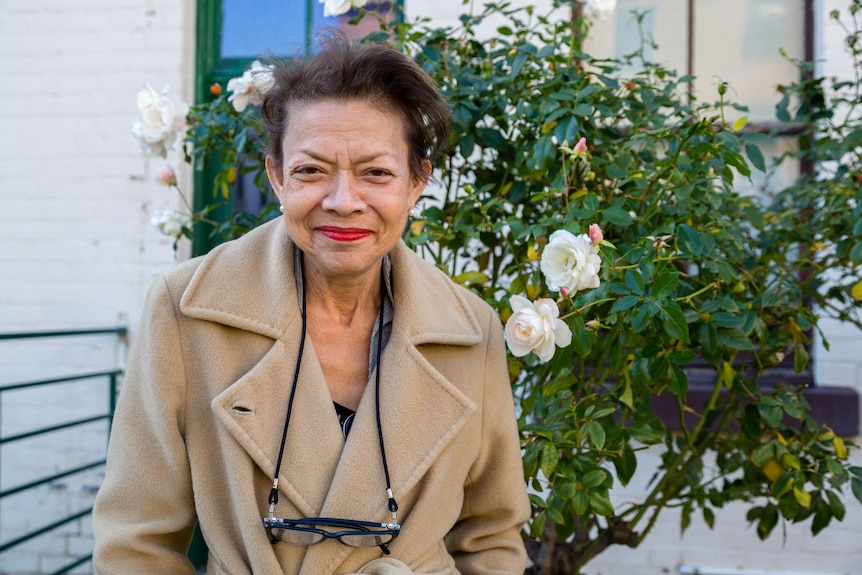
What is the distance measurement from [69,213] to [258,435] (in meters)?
2.68

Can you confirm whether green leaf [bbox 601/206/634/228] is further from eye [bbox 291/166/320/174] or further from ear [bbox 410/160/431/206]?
eye [bbox 291/166/320/174]

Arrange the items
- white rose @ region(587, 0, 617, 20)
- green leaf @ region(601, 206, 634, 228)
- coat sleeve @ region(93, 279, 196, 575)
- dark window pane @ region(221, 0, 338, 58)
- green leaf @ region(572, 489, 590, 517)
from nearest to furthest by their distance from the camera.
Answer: coat sleeve @ region(93, 279, 196, 575) < green leaf @ region(572, 489, 590, 517) < green leaf @ region(601, 206, 634, 228) < white rose @ region(587, 0, 617, 20) < dark window pane @ region(221, 0, 338, 58)

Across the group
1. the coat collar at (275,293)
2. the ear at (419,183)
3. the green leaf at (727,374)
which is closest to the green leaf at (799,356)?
the green leaf at (727,374)

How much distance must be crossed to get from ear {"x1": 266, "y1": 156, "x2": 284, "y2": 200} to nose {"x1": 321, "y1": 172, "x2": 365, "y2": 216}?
0.46 feet

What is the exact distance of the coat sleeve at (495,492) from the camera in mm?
1943

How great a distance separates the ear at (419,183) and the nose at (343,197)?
188 millimetres

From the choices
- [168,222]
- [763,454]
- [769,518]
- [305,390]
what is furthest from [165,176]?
[769,518]

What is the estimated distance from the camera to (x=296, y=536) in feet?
5.52

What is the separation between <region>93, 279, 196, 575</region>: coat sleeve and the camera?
1650mm

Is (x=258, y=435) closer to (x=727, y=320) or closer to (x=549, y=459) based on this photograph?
(x=549, y=459)

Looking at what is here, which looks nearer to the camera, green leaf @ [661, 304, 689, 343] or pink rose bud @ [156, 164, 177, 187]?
green leaf @ [661, 304, 689, 343]

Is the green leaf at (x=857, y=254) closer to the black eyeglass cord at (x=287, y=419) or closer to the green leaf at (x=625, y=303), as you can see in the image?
the green leaf at (x=625, y=303)

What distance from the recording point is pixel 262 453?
5.49 feet

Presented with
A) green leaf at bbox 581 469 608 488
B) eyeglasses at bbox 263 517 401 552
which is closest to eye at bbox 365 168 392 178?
eyeglasses at bbox 263 517 401 552
